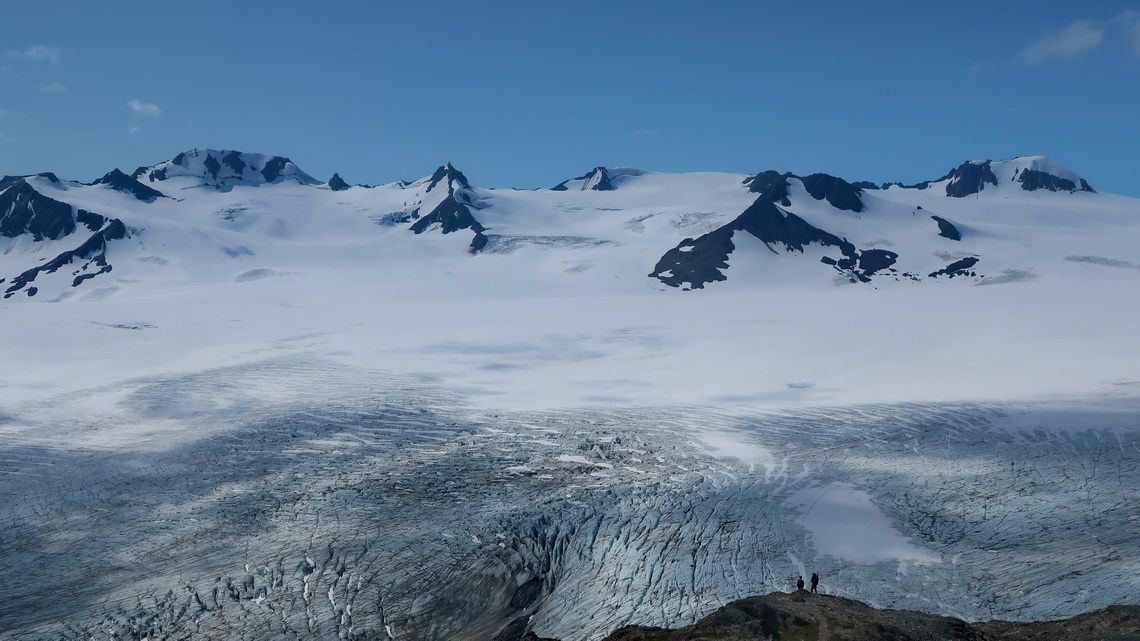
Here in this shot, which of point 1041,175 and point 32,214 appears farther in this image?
point 1041,175

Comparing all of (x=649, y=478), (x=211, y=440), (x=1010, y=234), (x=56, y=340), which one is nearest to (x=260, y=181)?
(x=56, y=340)

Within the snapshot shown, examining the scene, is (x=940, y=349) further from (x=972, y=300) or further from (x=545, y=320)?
(x=545, y=320)

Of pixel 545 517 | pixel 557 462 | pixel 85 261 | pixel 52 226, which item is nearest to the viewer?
pixel 545 517

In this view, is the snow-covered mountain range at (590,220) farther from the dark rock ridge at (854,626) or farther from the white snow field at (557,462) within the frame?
the dark rock ridge at (854,626)

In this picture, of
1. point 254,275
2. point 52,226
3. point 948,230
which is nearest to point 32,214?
point 52,226

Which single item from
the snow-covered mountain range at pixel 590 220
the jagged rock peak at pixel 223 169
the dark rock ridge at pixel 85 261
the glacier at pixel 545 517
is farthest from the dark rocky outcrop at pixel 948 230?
the jagged rock peak at pixel 223 169

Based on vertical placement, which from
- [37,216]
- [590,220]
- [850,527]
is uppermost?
[590,220]

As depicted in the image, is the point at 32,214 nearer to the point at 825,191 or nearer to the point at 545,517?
the point at 825,191
